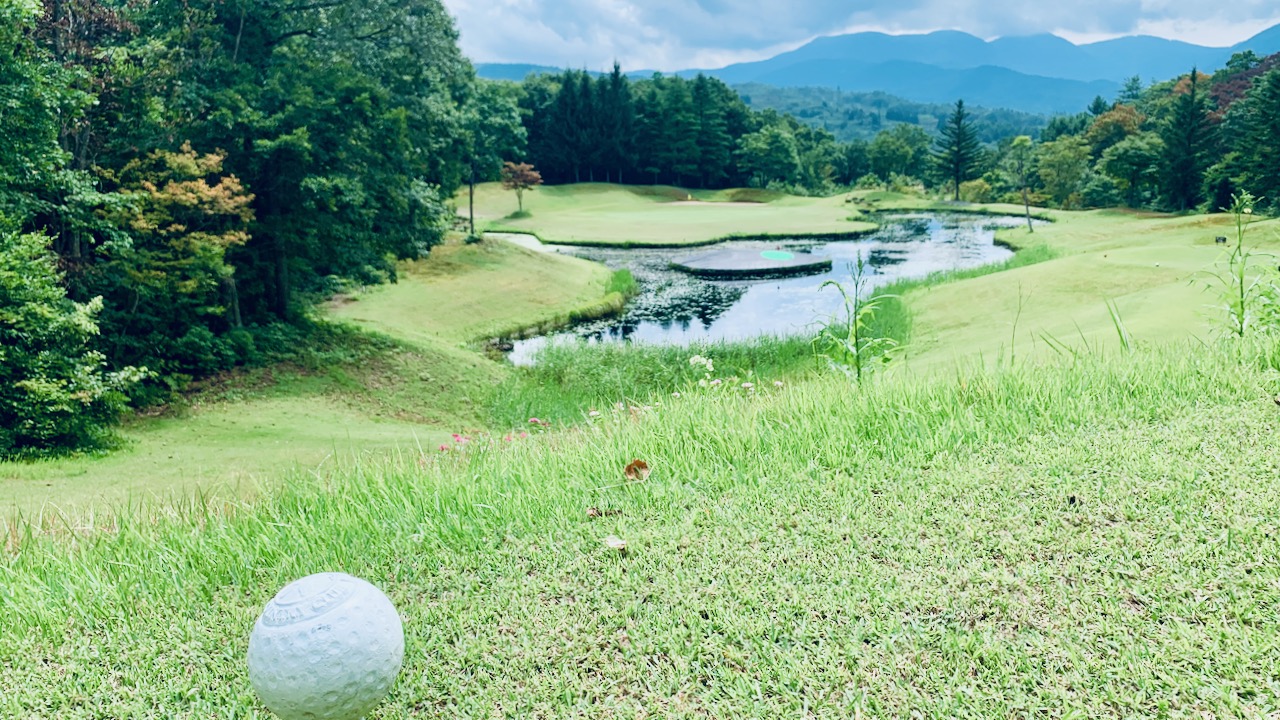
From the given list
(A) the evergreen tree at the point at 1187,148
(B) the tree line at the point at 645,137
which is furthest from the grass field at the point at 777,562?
(B) the tree line at the point at 645,137

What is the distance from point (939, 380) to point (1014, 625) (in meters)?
3.06

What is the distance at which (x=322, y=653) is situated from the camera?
251 centimetres

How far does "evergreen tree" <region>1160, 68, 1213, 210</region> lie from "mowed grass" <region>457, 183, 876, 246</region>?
15.1m

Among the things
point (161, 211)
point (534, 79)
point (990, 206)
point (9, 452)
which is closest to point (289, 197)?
point (161, 211)

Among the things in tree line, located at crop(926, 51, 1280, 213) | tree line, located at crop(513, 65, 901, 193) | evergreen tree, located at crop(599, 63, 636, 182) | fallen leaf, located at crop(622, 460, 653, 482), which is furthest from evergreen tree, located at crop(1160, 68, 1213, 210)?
fallen leaf, located at crop(622, 460, 653, 482)

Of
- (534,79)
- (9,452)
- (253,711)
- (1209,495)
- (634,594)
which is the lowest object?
(9,452)

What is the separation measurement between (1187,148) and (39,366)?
47338 mm

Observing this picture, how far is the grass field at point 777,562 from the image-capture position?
2.85 m

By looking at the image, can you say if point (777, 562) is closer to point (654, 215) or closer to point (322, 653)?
point (322, 653)

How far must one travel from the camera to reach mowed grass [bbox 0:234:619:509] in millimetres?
8047

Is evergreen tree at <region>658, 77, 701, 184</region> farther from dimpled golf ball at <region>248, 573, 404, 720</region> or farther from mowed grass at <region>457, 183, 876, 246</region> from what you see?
dimpled golf ball at <region>248, 573, 404, 720</region>

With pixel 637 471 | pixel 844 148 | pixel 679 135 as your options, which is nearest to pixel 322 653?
pixel 637 471

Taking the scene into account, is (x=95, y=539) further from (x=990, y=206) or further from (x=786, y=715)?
(x=990, y=206)

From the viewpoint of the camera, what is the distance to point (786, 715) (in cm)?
270
